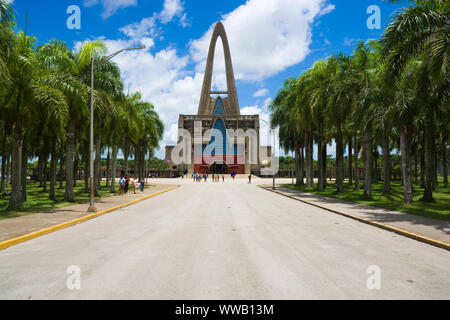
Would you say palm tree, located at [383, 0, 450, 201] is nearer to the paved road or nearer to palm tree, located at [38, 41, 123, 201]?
the paved road

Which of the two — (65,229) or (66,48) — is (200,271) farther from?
(66,48)

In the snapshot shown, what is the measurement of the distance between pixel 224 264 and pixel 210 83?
124m

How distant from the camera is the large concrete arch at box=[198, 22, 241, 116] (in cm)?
12331

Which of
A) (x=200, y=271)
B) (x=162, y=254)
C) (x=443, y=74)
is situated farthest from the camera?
(x=443, y=74)

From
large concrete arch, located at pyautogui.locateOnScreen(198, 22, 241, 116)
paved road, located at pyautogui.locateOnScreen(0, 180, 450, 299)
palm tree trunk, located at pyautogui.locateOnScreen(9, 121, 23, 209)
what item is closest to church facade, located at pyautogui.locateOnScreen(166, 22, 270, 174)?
large concrete arch, located at pyautogui.locateOnScreen(198, 22, 241, 116)

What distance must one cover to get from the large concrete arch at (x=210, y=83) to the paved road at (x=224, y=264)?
114 m

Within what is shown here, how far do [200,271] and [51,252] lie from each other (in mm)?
3954

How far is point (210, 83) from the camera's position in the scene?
12600 centimetres

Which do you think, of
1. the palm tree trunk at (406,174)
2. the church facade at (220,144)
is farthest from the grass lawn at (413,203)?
the church facade at (220,144)

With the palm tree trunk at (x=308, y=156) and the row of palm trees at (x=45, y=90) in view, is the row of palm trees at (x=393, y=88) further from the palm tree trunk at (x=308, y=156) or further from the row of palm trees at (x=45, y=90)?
the row of palm trees at (x=45, y=90)

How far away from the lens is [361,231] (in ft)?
34.0

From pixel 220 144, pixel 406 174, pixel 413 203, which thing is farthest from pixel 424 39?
pixel 220 144

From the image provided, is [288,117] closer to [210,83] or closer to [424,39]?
[424,39]

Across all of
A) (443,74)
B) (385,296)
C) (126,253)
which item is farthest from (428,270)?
(443,74)
